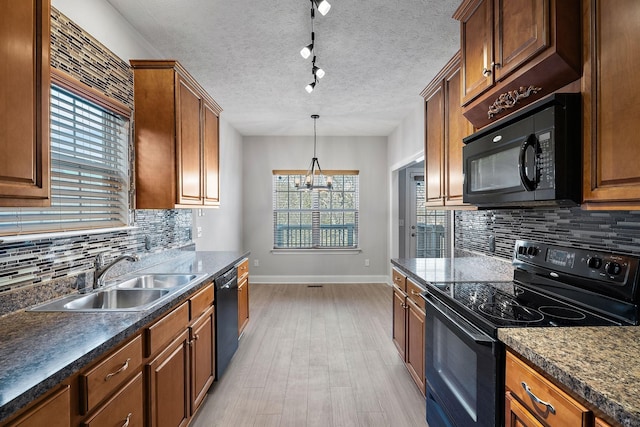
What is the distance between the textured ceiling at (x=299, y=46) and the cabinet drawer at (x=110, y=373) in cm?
216

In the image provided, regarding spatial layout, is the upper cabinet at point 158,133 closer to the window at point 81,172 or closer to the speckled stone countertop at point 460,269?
the window at point 81,172

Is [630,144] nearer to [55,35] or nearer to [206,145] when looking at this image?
[55,35]

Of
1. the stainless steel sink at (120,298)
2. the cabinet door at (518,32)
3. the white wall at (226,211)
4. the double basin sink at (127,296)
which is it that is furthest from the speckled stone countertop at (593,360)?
the white wall at (226,211)

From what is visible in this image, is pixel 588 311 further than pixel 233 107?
No

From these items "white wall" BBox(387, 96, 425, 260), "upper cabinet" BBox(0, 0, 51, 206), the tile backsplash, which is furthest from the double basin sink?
"white wall" BBox(387, 96, 425, 260)

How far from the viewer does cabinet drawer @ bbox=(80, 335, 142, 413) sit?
1063mm

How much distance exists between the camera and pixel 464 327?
145 cm

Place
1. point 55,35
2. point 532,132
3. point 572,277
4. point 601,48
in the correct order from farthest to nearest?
point 55,35
point 572,277
point 532,132
point 601,48

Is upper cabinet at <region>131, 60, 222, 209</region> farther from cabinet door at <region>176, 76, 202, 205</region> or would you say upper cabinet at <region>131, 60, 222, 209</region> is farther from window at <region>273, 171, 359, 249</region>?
window at <region>273, 171, 359, 249</region>

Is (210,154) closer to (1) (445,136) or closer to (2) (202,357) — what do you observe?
(2) (202,357)

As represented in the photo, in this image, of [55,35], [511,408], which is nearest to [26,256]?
[55,35]

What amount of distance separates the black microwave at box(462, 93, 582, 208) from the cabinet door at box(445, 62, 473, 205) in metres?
0.34

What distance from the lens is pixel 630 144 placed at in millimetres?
1017

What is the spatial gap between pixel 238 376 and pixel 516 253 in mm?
2273
